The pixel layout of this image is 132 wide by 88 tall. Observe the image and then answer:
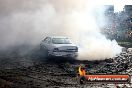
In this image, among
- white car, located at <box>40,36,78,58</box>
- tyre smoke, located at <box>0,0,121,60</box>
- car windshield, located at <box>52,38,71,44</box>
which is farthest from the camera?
tyre smoke, located at <box>0,0,121,60</box>

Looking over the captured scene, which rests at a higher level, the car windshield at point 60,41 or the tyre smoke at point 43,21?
the tyre smoke at point 43,21

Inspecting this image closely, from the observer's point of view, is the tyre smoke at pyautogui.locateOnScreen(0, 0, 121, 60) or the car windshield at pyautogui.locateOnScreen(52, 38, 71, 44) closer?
the car windshield at pyautogui.locateOnScreen(52, 38, 71, 44)

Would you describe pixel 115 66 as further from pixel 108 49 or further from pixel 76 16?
pixel 76 16

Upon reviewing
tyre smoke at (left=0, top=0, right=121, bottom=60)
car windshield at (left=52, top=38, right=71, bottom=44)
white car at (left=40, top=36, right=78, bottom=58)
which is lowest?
white car at (left=40, top=36, right=78, bottom=58)

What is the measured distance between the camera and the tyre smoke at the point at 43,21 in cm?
2764

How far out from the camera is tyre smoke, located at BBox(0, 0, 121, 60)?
27.6 metres

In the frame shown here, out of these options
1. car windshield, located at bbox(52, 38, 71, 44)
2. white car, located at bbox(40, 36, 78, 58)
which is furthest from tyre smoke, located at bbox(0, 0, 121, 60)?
white car, located at bbox(40, 36, 78, 58)

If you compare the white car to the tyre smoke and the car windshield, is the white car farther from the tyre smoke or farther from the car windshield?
the tyre smoke

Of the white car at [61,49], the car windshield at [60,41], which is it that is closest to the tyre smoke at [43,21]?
the car windshield at [60,41]

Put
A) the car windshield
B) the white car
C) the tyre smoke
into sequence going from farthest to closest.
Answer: the tyre smoke, the car windshield, the white car

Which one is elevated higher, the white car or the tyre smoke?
the tyre smoke

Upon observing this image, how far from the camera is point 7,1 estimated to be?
26.5 m

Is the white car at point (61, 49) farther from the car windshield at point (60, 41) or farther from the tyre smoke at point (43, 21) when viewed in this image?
the tyre smoke at point (43, 21)

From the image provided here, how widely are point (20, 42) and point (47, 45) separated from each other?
28.6ft
